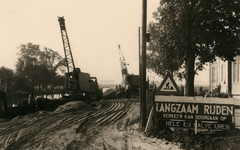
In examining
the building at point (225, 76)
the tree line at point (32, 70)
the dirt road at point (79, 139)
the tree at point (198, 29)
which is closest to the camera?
the dirt road at point (79, 139)

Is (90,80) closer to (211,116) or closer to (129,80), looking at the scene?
(129,80)

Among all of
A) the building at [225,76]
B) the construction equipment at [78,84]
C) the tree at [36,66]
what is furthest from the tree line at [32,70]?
the building at [225,76]

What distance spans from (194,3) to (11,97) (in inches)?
1088

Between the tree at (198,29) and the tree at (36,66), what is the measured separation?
35.2m

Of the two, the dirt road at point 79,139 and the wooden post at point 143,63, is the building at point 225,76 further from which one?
the dirt road at point 79,139

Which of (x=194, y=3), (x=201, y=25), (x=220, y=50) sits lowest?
(x=220, y=50)

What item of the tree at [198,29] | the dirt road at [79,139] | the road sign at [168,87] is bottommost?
the dirt road at [79,139]

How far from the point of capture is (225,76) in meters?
30.9

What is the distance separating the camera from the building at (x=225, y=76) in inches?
941

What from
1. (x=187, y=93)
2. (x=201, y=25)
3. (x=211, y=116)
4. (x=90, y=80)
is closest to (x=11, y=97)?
(x=90, y=80)

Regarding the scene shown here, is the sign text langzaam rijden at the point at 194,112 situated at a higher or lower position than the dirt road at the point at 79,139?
higher

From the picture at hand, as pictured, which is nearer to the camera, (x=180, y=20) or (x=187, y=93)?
(x=180, y=20)

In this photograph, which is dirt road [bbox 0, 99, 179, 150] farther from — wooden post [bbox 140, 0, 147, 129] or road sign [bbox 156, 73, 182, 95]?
road sign [bbox 156, 73, 182, 95]

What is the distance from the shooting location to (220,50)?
1753 cm
